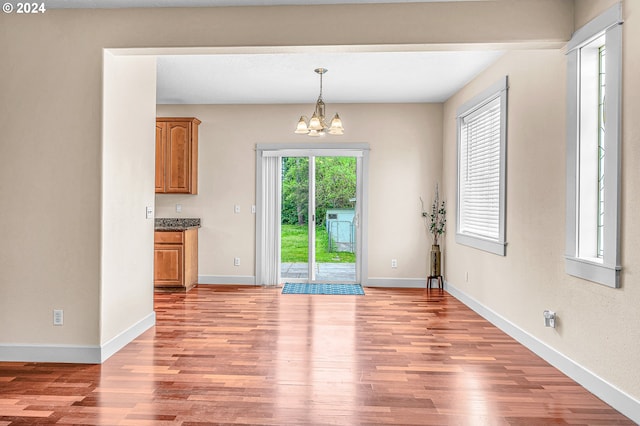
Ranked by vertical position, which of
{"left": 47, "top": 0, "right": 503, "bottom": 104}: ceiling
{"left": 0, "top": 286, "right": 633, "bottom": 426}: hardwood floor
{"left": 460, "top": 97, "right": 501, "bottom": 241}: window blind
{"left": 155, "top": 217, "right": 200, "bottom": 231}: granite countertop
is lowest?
A: {"left": 0, "top": 286, "right": 633, "bottom": 426}: hardwood floor

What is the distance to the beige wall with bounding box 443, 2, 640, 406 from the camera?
8.36 feet

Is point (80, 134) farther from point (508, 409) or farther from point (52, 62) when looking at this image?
point (508, 409)

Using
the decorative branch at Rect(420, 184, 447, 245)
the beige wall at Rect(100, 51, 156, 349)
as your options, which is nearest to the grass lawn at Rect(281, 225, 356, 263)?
the decorative branch at Rect(420, 184, 447, 245)

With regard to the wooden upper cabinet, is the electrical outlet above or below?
below

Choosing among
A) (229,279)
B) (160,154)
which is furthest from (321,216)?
(160,154)

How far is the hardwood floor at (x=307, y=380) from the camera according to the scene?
8.25 feet

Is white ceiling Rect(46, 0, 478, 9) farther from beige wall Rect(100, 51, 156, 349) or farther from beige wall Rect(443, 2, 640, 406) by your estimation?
beige wall Rect(443, 2, 640, 406)

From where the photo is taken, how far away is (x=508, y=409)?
8.58 feet

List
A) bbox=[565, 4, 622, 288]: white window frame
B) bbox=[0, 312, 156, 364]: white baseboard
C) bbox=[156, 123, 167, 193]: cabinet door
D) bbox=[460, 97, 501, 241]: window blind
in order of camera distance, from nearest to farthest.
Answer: bbox=[565, 4, 622, 288]: white window frame < bbox=[0, 312, 156, 364]: white baseboard < bbox=[460, 97, 501, 241]: window blind < bbox=[156, 123, 167, 193]: cabinet door

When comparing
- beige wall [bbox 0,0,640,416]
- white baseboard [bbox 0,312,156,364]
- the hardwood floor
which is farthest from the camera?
white baseboard [bbox 0,312,156,364]

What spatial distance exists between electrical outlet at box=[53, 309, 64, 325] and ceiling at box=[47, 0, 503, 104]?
7.35 ft

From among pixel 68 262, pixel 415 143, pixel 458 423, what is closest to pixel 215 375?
pixel 68 262

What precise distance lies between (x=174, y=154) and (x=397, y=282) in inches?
145

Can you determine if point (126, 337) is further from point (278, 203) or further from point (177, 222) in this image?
point (278, 203)
